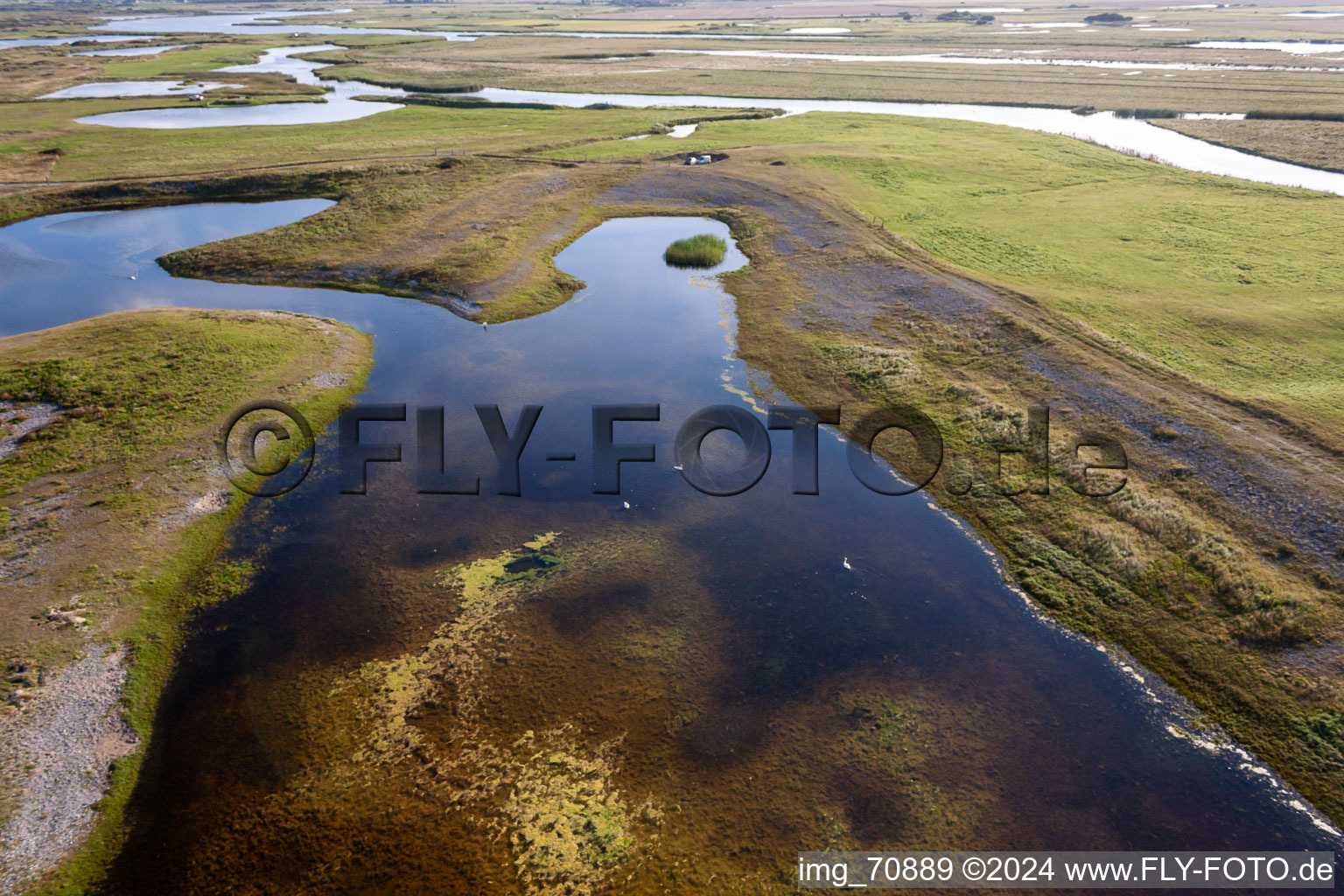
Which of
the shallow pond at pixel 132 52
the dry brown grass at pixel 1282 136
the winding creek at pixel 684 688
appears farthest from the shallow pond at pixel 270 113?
the dry brown grass at pixel 1282 136

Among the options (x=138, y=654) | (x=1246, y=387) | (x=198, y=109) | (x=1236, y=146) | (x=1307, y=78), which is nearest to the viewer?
(x=138, y=654)

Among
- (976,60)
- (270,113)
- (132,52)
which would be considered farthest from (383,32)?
(976,60)

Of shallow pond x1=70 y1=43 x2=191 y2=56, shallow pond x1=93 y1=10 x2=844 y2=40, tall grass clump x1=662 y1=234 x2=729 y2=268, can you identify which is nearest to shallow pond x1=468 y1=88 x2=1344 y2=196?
tall grass clump x1=662 y1=234 x2=729 y2=268

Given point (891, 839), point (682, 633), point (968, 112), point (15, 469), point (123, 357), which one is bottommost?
point (891, 839)

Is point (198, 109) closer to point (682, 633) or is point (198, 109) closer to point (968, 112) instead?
point (968, 112)

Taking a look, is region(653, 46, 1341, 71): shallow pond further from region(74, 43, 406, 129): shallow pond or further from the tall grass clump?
the tall grass clump

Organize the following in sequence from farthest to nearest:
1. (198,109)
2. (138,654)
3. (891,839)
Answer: (198,109) → (138,654) → (891,839)

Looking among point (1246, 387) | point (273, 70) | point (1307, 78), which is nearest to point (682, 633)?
point (1246, 387)

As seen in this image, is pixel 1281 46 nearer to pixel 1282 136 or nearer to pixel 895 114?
pixel 1282 136
